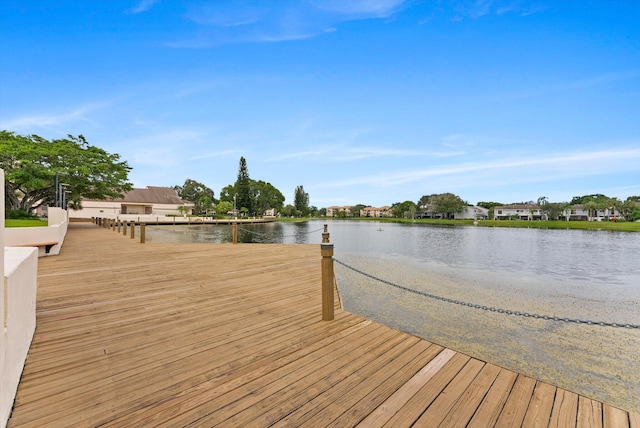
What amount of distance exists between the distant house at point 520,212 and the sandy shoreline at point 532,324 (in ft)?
244

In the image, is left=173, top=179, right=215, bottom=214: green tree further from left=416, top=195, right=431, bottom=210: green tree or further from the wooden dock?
the wooden dock

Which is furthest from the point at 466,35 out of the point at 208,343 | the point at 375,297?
the point at 208,343

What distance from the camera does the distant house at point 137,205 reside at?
133ft

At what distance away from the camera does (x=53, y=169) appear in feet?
53.9

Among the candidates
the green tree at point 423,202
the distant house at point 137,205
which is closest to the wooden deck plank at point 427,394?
the distant house at point 137,205

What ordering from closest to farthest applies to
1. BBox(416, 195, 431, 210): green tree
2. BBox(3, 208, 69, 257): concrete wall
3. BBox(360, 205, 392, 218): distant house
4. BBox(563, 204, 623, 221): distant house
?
1. BBox(3, 208, 69, 257): concrete wall
2. BBox(563, 204, 623, 221): distant house
3. BBox(416, 195, 431, 210): green tree
4. BBox(360, 205, 392, 218): distant house

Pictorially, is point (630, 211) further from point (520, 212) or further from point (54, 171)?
point (54, 171)

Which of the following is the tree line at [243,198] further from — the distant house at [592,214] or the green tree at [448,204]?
the distant house at [592,214]

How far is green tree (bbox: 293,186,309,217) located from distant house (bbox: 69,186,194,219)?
3740 cm

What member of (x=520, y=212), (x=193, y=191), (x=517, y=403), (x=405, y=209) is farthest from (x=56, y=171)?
(x=520, y=212)

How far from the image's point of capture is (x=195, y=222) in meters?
35.1

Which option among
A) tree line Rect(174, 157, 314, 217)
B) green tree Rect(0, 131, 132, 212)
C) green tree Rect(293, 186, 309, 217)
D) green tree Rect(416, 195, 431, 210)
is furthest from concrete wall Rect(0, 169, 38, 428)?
green tree Rect(416, 195, 431, 210)

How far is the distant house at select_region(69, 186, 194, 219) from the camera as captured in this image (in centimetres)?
4059

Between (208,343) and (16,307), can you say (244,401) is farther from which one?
(16,307)
